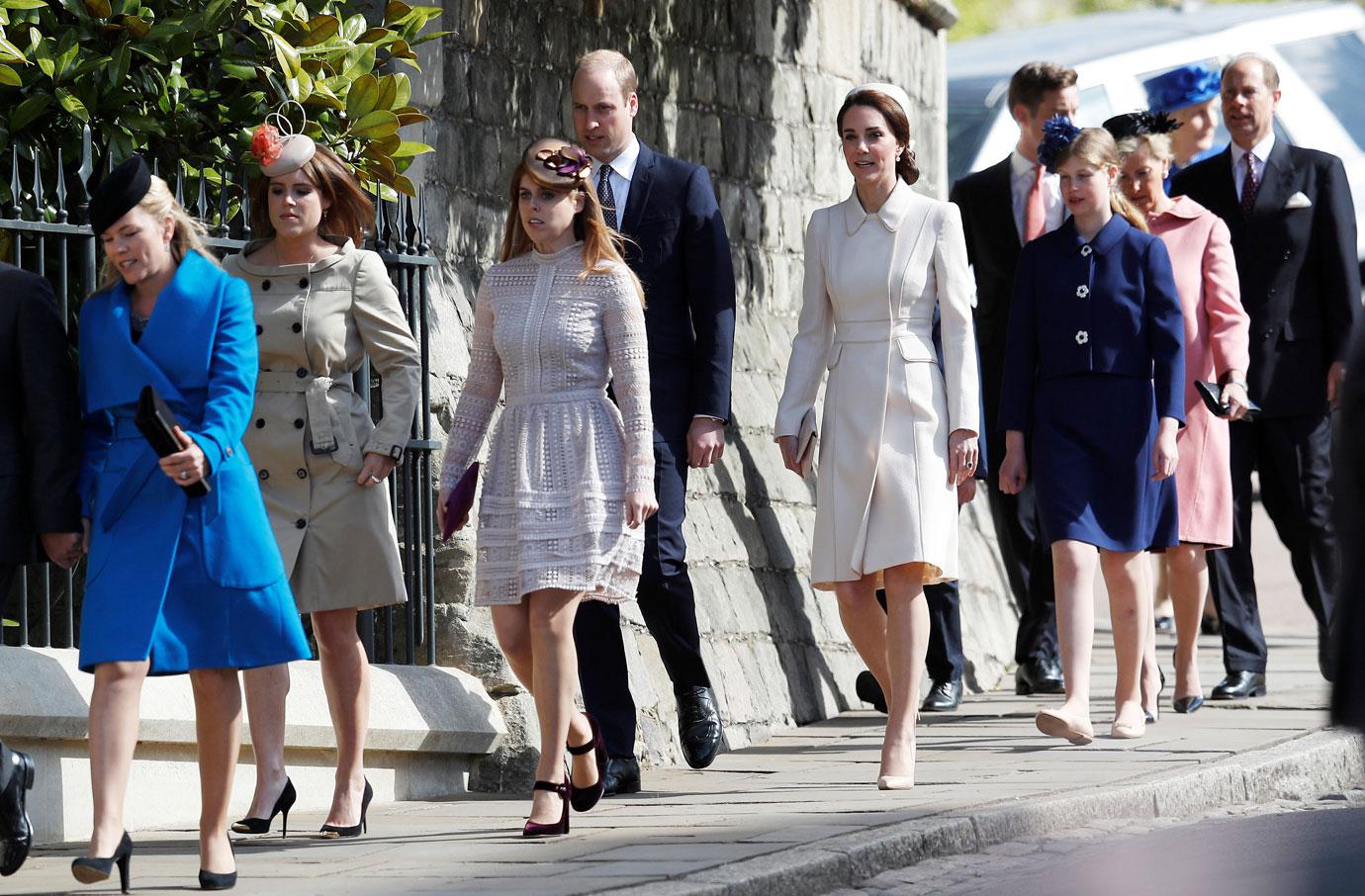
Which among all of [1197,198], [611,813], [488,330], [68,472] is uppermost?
[1197,198]

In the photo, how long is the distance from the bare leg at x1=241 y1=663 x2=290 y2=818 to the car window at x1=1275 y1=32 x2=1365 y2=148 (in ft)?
44.1

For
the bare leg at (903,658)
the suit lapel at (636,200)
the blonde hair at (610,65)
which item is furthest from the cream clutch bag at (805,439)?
the blonde hair at (610,65)

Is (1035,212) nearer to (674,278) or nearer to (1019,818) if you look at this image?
(674,278)

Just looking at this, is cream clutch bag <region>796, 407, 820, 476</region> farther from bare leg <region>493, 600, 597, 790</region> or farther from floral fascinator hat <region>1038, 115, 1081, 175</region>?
floral fascinator hat <region>1038, 115, 1081, 175</region>

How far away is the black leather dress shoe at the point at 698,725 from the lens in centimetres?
689

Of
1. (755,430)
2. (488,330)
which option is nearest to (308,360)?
(488,330)

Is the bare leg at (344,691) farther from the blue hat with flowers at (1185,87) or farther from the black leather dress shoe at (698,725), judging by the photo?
the blue hat with flowers at (1185,87)

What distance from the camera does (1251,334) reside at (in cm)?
865

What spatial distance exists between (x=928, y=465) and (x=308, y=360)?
6.00 ft

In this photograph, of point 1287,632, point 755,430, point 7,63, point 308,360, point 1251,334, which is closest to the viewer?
point 308,360

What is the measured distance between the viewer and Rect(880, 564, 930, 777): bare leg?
634cm

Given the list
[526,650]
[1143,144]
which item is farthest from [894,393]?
[1143,144]

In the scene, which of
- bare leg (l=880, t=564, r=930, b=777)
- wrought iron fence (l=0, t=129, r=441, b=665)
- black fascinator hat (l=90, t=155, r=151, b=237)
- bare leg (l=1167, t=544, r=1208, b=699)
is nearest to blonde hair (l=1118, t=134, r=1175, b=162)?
bare leg (l=1167, t=544, r=1208, b=699)

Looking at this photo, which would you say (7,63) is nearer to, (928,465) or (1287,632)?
(928,465)
